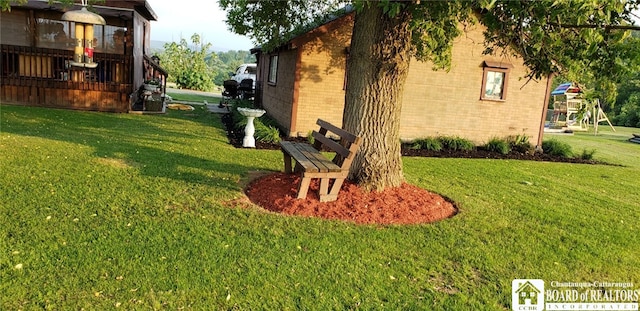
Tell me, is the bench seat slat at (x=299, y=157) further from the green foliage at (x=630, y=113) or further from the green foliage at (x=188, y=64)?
the green foliage at (x=630, y=113)

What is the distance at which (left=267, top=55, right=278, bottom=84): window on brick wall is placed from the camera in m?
15.2

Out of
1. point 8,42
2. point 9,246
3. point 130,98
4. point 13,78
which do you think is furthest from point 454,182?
point 8,42

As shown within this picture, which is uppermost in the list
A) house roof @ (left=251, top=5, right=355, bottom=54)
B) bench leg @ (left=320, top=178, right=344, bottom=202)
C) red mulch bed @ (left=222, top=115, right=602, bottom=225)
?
house roof @ (left=251, top=5, right=355, bottom=54)

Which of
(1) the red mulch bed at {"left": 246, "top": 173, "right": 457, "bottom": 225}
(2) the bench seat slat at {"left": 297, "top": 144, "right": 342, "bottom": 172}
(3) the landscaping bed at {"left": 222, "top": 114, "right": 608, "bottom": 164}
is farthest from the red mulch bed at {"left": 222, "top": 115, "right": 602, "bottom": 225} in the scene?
(3) the landscaping bed at {"left": 222, "top": 114, "right": 608, "bottom": 164}

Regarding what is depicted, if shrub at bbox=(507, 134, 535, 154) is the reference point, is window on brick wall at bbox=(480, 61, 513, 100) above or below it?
above

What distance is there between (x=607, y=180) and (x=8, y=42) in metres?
17.5

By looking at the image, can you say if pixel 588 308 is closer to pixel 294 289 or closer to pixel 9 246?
pixel 294 289

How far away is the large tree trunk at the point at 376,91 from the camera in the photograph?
593 cm

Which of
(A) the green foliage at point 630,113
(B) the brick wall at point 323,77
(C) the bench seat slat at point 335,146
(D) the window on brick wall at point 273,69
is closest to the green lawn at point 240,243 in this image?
(C) the bench seat slat at point 335,146

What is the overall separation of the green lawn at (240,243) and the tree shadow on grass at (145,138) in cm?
9

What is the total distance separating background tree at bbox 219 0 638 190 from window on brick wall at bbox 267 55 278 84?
334 inches

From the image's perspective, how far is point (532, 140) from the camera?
45.7ft

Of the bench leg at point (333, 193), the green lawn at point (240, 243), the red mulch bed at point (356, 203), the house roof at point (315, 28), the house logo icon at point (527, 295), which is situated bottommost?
the house logo icon at point (527, 295)

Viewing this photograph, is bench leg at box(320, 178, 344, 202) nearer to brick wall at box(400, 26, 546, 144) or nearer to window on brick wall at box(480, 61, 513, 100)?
brick wall at box(400, 26, 546, 144)
